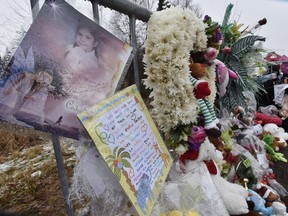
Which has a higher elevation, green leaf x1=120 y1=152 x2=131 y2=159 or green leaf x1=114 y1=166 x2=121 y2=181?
green leaf x1=120 y1=152 x2=131 y2=159

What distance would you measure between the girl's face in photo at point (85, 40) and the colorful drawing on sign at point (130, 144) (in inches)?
7.8

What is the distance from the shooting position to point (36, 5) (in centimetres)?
83

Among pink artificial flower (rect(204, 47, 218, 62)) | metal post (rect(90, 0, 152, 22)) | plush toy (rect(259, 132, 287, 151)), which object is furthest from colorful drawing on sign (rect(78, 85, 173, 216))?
plush toy (rect(259, 132, 287, 151))

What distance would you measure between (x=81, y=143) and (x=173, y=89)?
530 mm

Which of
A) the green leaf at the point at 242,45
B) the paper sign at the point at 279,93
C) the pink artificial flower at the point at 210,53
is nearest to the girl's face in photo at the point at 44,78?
the pink artificial flower at the point at 210,53

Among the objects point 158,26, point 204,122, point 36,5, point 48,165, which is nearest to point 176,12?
point 158,26

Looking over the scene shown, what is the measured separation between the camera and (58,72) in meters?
0.86

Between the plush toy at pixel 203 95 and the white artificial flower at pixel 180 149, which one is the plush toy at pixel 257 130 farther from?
the white artificial flower at pixel 180 149

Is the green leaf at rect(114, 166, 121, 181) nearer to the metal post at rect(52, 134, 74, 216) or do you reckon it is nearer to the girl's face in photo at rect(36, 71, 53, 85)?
the metal post at rect(52, 134, 74, 216)

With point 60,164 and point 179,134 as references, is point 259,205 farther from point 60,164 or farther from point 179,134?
point 60,164

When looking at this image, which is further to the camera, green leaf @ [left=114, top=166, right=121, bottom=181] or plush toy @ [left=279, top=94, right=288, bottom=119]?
plush toy @ [left=279, top=94, right=288, bottom=119]

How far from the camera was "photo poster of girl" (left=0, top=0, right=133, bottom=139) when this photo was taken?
765mm

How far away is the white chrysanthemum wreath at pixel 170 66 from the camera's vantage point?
49.4 inches

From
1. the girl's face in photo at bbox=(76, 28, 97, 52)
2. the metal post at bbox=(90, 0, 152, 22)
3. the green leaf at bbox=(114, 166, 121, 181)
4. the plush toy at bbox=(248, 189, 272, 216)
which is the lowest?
the plush toy at bbox=(248, 189, 272, 216)
